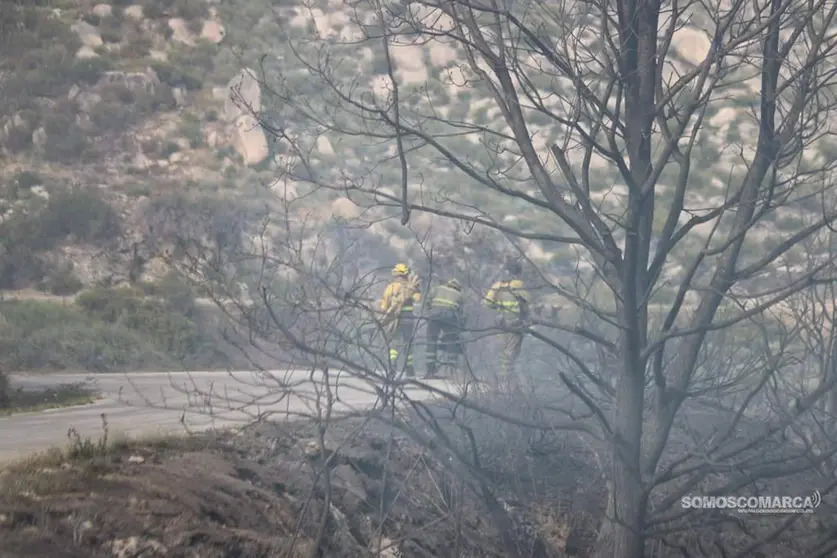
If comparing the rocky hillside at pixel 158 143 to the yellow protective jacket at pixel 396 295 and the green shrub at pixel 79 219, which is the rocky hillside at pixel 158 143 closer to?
the green shrub at pixel 79 219

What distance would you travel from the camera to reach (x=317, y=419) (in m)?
6.64

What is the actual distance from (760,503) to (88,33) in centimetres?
3641

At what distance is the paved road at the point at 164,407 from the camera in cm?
760

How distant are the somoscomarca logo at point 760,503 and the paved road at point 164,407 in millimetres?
2229

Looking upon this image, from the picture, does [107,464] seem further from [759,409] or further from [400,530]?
[759,409]

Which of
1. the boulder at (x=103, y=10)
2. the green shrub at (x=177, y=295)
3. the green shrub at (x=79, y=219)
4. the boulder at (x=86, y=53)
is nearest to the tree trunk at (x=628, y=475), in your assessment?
the green shrub at (x=177, y=295)

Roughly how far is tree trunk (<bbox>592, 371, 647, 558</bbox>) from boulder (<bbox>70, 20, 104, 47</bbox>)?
118ft

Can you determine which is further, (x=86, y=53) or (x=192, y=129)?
(x=86, y=53)

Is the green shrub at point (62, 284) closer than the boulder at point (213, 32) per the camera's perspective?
Yes

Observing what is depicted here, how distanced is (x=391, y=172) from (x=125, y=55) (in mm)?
13151

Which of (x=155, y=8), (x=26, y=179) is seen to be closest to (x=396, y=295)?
(x=26, y=179)

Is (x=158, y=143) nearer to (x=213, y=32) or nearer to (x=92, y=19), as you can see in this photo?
(x=213, y=32)

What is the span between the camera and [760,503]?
7.70m

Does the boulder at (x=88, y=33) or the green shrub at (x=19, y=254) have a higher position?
the boulder at (x=88, y=33)
